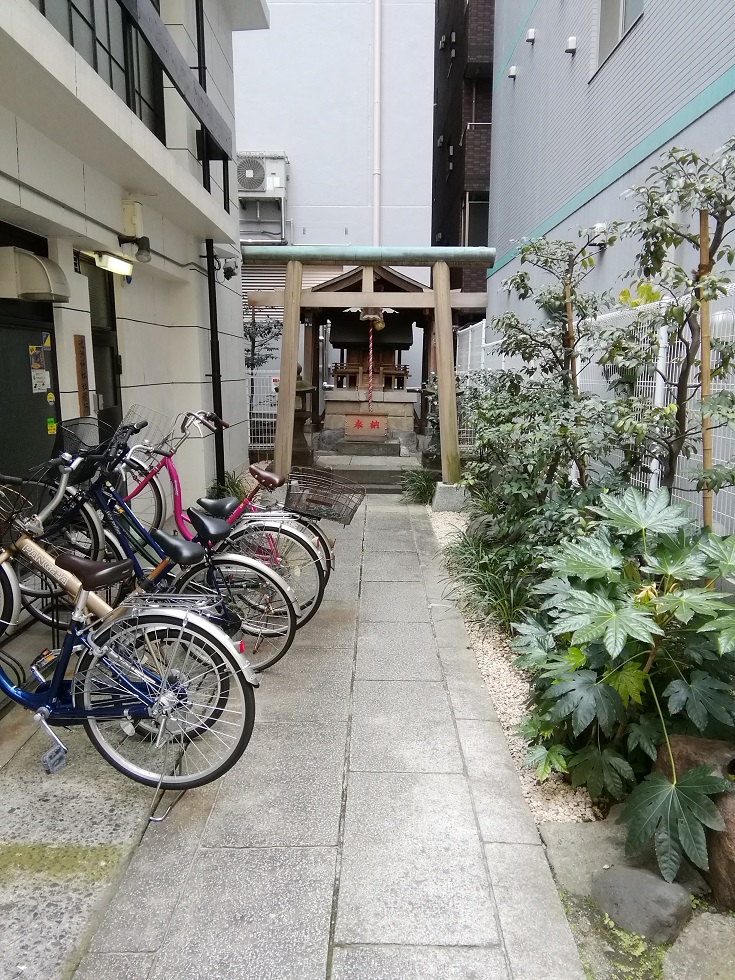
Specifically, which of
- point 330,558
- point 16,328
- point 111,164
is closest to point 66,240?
point 111,164

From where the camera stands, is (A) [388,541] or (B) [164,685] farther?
(A) [388,541]

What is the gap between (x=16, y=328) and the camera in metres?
4.72

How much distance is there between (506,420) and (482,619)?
1.59 metres

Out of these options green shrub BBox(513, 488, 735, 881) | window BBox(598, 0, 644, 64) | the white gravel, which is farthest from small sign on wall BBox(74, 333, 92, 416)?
window BBox(598, 0, 644, 64)

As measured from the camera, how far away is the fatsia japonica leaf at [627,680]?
111 inches

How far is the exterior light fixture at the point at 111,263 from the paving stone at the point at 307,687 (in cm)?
369

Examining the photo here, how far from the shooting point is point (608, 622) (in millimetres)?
2672

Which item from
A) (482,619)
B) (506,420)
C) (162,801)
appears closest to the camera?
(162,801)

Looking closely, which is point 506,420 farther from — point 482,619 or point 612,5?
point 612,5

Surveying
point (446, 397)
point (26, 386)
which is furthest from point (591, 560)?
point (446, 397)

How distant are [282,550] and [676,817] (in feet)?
9.55

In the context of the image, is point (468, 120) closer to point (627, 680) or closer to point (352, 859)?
point (627, 680)

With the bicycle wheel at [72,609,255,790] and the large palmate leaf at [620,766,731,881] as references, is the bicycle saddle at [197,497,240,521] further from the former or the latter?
the large palmate leaf at [620,766,731,881]

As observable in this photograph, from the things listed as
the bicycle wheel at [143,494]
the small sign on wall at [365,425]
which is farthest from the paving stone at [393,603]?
the small sign on wall at [365,425]
